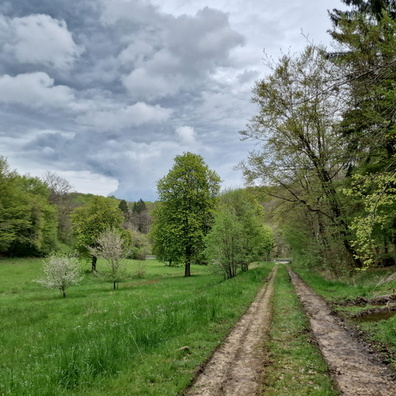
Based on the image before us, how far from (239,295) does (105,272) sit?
58.4ft

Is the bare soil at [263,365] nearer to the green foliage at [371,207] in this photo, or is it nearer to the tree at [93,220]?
the green foliage at [371,207]

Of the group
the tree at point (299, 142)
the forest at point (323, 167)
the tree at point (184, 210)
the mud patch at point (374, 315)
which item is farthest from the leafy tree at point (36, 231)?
the mud patch at point (374, 315)

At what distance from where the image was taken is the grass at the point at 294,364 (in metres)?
5.12

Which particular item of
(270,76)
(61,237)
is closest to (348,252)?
(270,76)

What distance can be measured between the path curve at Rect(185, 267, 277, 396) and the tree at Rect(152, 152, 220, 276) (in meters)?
28.1

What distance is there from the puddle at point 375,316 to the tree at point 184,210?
27.4 meters

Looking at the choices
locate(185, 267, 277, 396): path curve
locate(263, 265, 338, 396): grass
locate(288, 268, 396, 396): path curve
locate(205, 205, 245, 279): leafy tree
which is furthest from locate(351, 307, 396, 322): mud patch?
locate(205, 205, 245, 279): leafy tree

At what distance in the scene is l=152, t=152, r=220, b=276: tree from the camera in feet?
124

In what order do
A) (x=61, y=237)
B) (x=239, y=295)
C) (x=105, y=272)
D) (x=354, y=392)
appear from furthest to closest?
(x=61, y=237), (x=105, y=272), (x=239, y=295), (x=354, y=392)

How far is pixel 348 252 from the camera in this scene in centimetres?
1986

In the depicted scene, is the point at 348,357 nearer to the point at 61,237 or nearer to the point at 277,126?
the point at 277,126

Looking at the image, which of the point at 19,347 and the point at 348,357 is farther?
the point at 19,347

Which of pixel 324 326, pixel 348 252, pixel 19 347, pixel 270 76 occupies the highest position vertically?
pixel 270 76

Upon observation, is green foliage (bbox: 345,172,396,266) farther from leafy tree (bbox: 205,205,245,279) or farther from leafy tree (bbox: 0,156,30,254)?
leafy tree (bbox: 0,156,30,254)
